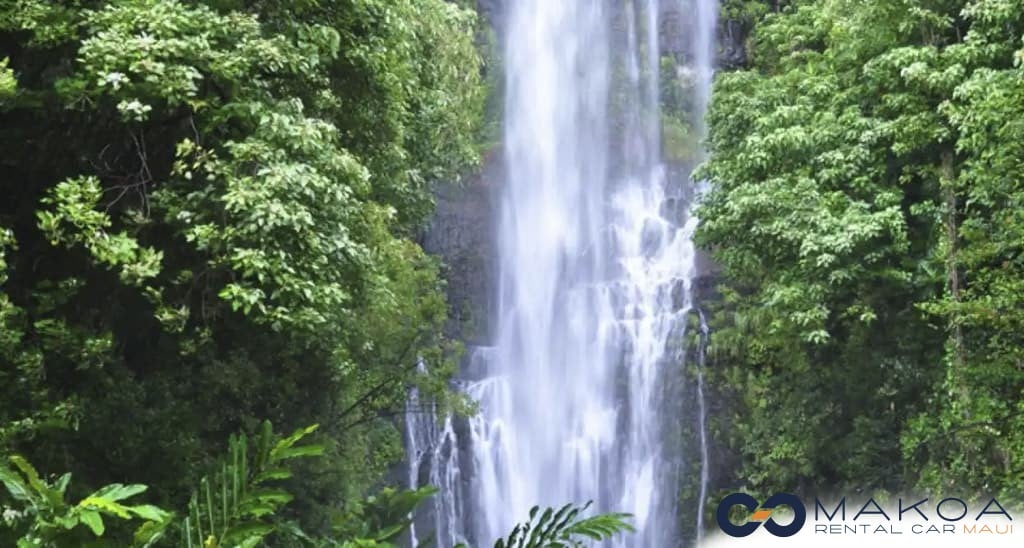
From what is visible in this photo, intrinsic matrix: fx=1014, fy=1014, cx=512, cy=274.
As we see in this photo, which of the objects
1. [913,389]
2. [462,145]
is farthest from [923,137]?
[462,145]

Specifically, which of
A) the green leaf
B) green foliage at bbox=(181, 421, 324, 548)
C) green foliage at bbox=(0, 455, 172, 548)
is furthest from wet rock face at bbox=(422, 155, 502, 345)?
the green leaf

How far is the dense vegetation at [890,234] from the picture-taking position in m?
10.5

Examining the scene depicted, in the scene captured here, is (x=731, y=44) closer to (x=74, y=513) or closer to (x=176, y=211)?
(x=176, y=211)

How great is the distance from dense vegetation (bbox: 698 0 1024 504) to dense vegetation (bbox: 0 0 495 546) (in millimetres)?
5177

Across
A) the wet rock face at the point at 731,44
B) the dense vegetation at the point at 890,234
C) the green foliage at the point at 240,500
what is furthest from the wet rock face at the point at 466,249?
the green foliage at the point at 240,500

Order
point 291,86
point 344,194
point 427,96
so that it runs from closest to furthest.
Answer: point 344,194 < point 291,86 < point 427,96

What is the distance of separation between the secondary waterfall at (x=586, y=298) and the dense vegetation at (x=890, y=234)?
327 cm

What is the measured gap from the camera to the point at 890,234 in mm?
11547

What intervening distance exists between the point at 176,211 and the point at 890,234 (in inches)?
321

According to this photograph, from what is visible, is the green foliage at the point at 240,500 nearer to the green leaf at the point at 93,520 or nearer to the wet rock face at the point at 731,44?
the green leaf at the point at 93,520

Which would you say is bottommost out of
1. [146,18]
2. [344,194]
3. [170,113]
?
[344,194]

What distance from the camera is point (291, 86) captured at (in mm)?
7719

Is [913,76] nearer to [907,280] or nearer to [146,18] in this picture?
[907,280]

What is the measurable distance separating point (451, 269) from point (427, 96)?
8353mm
